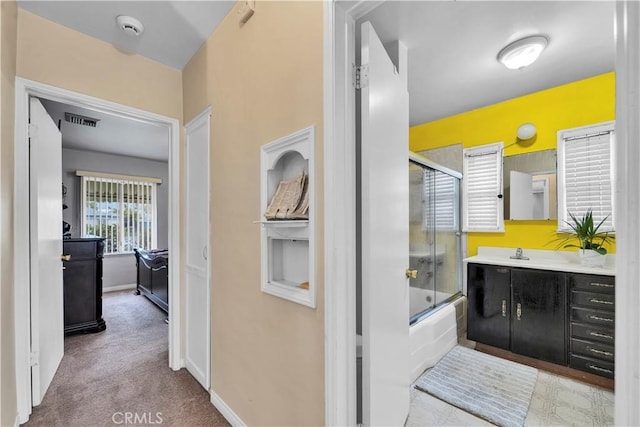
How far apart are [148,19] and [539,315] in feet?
12.3

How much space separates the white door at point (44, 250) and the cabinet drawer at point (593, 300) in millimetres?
3985

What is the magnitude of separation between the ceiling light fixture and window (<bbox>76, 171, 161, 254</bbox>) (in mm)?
5845

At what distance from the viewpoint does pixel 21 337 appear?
5.79 ft

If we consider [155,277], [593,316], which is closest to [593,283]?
[593,316]

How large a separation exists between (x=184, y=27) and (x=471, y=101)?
274 cm

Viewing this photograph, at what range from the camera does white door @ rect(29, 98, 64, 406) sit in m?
1.88

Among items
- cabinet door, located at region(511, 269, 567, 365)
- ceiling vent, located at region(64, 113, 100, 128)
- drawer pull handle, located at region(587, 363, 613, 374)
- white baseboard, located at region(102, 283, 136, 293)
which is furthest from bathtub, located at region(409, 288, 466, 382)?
white baseboard, located at region(102, 283, 136, 293)

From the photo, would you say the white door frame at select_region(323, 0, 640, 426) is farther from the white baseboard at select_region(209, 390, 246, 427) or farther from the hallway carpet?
the hallway carpet

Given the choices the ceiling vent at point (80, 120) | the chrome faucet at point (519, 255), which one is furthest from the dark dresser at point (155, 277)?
the chrome faucet at point (519, 255)

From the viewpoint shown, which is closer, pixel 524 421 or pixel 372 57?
pixel 372 57

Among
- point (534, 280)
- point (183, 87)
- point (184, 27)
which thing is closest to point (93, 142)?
point (183, 87)

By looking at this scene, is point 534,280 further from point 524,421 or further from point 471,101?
point 471,101

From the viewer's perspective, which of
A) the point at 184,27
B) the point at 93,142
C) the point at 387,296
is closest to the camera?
the point at 387,296

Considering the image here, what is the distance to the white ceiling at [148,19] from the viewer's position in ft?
5.59
